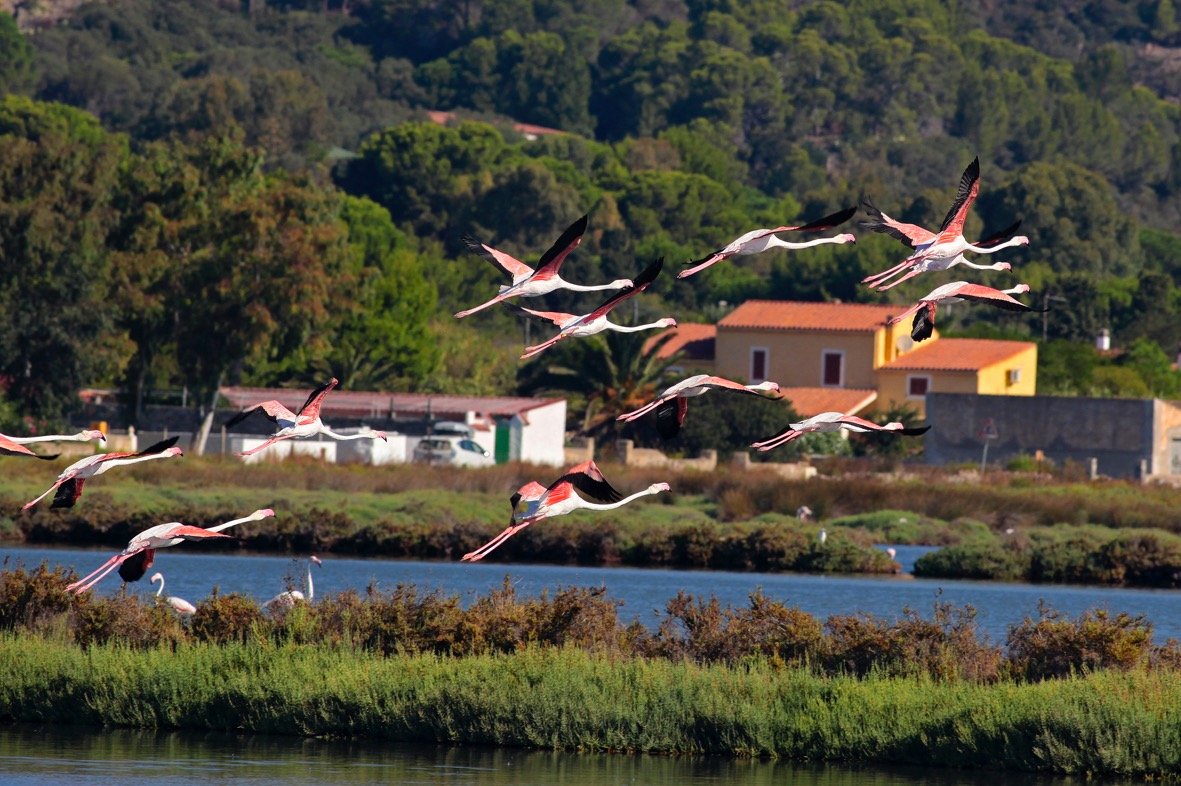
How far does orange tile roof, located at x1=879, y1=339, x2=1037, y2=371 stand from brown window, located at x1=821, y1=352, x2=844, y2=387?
157 centimetres

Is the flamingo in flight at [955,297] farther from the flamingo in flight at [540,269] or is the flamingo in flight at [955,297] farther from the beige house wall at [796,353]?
the beige house wall at [796,353]

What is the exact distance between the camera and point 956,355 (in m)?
86.3

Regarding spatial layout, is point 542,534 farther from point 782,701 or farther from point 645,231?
point 645,231

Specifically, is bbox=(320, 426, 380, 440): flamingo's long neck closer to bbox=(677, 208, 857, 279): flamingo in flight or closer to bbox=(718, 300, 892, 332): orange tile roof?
bbox=(677, 208, 857, 279): flamingo in flight

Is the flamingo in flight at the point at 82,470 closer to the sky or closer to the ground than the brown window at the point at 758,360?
closer to the ground

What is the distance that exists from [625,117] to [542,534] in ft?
486

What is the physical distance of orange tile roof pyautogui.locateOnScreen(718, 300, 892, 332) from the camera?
287 feet

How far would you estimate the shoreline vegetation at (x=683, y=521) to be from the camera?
47.2 metres

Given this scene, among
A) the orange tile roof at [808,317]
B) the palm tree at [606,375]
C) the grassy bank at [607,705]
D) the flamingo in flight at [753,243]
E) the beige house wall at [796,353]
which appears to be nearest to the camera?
the flamingo in flight at [753,243]

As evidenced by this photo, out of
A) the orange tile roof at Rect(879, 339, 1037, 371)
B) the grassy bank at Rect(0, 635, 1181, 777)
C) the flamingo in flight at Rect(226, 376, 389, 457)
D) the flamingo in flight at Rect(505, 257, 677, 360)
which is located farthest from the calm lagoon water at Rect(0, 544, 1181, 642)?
the orange tile roof at Rect(879, 339, 1037, 371)

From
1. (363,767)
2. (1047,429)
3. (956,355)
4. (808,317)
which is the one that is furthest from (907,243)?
(808,317)

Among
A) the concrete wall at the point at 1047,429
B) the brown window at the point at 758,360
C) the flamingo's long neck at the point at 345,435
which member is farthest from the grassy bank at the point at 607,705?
the brown window at the point at 758,360

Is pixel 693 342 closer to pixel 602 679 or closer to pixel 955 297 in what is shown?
pixel 602 679

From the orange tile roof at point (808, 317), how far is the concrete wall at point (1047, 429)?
9.69 m
